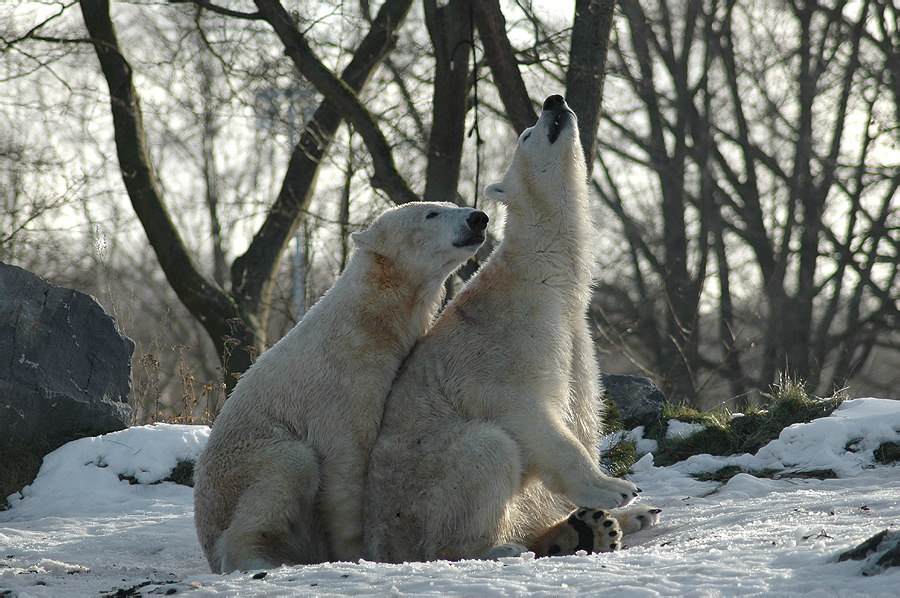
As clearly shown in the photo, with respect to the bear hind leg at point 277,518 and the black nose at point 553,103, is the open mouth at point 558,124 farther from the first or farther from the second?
the bear hind leg at point 277,518

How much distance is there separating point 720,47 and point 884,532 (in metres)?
16.2

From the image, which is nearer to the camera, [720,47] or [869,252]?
[869,252]

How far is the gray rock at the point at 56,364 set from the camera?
6.11m

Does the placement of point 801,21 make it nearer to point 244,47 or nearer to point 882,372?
point 882,372

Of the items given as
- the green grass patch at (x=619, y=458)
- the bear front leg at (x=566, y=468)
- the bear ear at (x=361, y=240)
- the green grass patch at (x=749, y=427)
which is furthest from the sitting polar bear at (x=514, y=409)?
the green grass patch at (x=749, y=427)

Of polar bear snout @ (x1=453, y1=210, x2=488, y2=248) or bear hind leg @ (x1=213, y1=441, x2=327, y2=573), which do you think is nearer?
bear hind leg @ (x1=213, y1=441, x2=327, y2=573)

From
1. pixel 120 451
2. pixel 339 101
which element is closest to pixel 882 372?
pixel 339 101

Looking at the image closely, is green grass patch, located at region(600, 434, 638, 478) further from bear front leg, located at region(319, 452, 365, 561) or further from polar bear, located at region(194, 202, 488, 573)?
bear front leg, located at region(319, 452, 365, 561)

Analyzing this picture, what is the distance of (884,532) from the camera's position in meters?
2.33

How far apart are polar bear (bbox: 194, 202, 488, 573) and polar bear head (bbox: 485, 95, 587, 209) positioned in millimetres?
295

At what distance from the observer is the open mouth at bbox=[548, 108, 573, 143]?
407 cm

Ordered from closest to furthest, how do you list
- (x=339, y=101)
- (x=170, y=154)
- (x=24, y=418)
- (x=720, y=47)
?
(x=24, y=418)
(x=339, y=101)
(x=720, y=47)
(x=170, y=154)

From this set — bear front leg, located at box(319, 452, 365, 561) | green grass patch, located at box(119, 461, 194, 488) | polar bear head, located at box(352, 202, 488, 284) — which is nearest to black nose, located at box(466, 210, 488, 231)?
polar bear head, located at box(352, 202, 488, 284)

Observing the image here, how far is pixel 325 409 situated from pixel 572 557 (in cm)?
142
